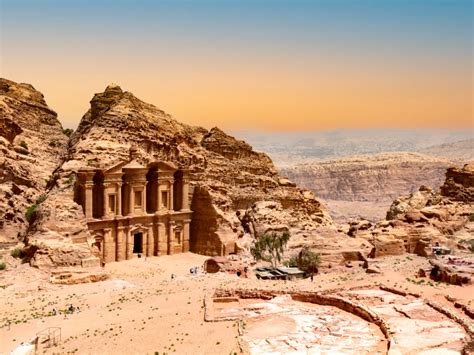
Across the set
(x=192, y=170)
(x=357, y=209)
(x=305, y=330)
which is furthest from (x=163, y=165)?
(x=357, y=209)

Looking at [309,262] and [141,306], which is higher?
[309,262]

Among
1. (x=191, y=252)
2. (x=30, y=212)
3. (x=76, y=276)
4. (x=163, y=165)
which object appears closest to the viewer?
(x=76, y=276)

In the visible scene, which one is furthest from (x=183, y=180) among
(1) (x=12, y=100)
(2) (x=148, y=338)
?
(2) (x=148, y=338)

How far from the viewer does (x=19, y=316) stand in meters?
30.8

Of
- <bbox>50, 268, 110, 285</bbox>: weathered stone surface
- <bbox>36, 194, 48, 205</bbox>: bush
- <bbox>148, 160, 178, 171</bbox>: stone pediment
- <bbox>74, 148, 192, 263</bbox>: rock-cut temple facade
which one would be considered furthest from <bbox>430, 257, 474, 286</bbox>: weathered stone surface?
<bbox>36, 194, 48, 205</bbox>: bush

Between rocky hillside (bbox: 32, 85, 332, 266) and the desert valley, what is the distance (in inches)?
7.0

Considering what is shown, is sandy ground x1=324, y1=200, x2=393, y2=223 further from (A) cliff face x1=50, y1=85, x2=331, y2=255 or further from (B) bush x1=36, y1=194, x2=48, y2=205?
(B) bush x1=36, y1=194, x2=48, y2=205

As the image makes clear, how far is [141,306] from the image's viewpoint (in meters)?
31.1

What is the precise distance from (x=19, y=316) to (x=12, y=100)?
133 feet

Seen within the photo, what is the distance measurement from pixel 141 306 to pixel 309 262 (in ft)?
55.9

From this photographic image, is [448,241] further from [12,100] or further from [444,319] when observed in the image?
[12,100]

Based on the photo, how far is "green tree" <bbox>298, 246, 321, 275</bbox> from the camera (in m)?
44.0

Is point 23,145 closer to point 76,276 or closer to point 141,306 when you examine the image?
point 76,276

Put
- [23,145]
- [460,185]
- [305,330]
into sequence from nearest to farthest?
[305,330], [23,145], [460,185]
